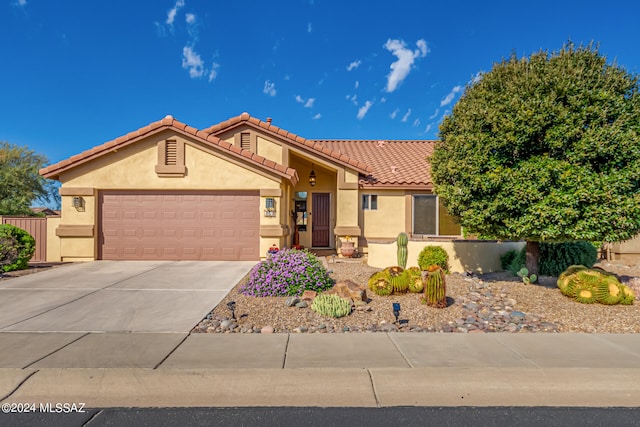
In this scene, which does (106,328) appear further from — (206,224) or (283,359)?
(206,224)

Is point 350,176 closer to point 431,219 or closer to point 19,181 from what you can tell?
point 431,219

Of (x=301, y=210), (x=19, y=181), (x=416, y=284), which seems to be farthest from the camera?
(x=19, y=181)

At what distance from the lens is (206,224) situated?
11.3 metres

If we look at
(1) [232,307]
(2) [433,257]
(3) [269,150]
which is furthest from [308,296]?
(3) [269,150]

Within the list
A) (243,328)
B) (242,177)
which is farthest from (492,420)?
(242,177)

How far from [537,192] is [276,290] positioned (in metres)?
5.64

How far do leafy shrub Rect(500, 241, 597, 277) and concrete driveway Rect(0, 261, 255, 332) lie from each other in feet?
25.9

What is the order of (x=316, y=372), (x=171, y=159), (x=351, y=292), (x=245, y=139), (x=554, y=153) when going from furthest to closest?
(x=245, y=139) < (x=171, y=159) < (x=554, y=153) < (x=351, y=292) < (x=316, y=372)

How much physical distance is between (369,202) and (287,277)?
7268mm

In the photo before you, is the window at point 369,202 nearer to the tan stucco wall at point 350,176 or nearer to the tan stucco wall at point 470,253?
the tan stucco wall at point 350,176

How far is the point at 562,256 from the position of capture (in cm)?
826

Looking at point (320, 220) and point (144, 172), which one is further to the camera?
point (320, 220)

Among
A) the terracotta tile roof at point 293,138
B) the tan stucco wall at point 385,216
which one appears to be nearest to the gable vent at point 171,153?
the terracotta tile roof at point 293,138

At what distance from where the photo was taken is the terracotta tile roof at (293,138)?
12.7m
